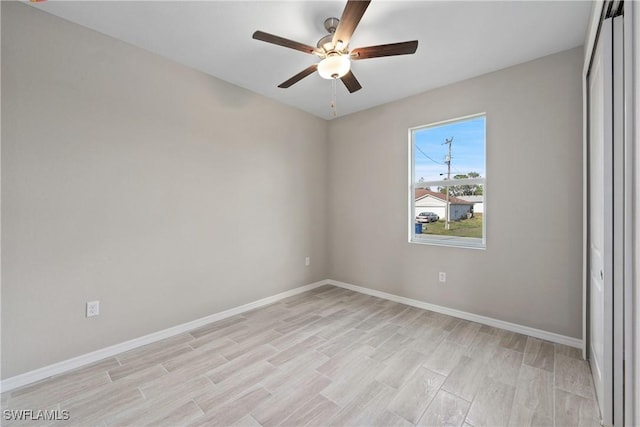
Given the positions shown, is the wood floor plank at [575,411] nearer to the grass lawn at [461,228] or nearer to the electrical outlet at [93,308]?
the grass lawn at [461,228]

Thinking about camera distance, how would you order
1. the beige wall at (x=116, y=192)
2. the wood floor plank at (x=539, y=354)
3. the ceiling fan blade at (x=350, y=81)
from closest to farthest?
the beige wall at (x=116, y=192) → the wood floor plank at (x=539, y=354) → the ceiling fan blade at (x=350, y=81)

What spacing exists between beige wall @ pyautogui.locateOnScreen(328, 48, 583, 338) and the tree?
0.56 ft

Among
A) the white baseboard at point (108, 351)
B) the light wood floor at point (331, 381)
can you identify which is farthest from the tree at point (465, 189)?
the white baseboard at point (108, 351)

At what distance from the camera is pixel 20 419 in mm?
1574

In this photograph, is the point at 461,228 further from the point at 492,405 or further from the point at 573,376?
the point at 492,405

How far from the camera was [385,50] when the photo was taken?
1909 millimetres

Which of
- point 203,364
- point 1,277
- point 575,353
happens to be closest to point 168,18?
point 1,277

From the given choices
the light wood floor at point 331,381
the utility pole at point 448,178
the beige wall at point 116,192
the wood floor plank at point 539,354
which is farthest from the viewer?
the utility pole at point 448,178

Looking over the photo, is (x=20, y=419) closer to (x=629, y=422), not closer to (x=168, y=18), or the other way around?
(x=168, y=18)

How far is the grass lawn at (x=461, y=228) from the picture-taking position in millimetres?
3027

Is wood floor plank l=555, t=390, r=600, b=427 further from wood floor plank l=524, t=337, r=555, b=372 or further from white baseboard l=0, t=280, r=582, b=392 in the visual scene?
white baseboard l=0, t=280, r=582, b=392

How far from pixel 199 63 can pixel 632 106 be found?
10.3ft

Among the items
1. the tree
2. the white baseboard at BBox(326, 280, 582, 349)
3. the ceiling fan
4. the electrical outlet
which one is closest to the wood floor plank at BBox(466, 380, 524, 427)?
the white baseboard at BBox(326, 280, 582, 349)

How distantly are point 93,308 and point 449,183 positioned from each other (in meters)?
3.79
